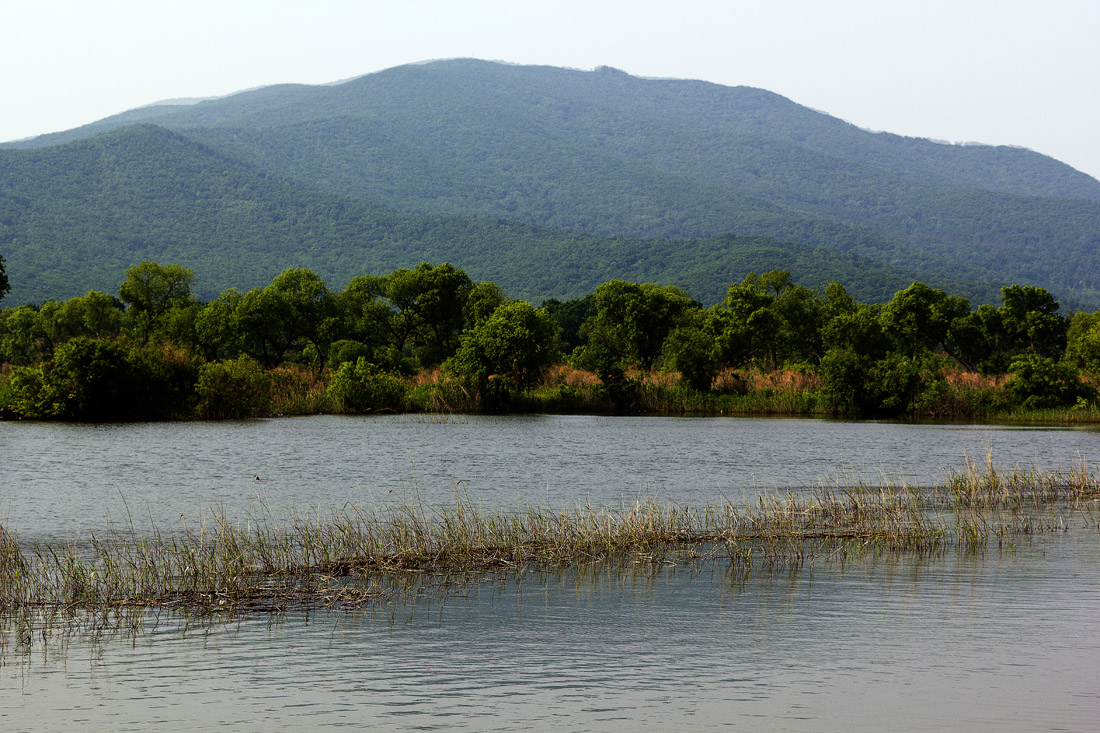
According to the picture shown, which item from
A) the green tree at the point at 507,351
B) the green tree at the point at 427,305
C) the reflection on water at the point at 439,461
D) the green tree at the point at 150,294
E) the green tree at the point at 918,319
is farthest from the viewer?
the green tree at the point at 150,294

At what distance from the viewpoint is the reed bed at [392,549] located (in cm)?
1503

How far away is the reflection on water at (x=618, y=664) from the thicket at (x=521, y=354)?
159 feet

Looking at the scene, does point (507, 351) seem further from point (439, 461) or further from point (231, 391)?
point (439, 461)

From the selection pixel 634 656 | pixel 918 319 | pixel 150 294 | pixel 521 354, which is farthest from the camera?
pixel 150 294

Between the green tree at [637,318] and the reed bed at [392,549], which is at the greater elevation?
the green tree at [637,318]

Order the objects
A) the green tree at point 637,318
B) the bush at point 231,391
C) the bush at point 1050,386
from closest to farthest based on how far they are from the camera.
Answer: the bush at point 231,391 → the bush at point 1050,386 → the green tree at point 637,318

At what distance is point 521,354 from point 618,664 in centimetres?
5863

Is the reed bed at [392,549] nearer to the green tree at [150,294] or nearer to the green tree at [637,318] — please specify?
the green tree at [637,318]

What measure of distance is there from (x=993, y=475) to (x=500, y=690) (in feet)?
65.2

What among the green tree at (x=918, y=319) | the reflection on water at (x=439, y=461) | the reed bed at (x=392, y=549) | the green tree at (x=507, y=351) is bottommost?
the reflection on water at (x=439, y=461)

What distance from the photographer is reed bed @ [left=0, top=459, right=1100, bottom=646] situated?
49.3ft

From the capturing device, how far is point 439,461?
125ft

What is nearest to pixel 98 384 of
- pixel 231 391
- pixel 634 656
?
pixel 231 391

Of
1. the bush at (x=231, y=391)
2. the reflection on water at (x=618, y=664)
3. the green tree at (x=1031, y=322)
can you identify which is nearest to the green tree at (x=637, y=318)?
the green tree at (x=1031, y=322)
